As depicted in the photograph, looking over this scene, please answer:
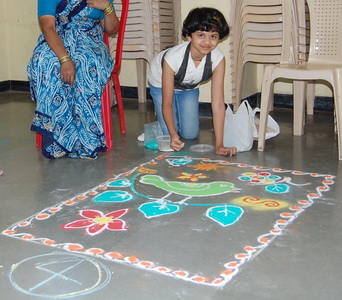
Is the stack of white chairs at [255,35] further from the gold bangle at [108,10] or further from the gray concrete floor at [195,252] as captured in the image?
the gold bangle at [108,10]

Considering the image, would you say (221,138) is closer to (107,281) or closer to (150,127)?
(150,127)

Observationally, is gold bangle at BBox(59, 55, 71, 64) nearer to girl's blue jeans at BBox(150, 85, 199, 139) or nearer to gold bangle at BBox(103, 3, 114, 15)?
gold bangle at BBox(103, 3, 114, 15)

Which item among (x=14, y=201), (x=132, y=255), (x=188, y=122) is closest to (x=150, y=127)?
(x=188, y=122)

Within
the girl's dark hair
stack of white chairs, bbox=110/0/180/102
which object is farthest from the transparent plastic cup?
stack of white chairs, bbox=110/0/180/102

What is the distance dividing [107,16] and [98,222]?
4.95ft

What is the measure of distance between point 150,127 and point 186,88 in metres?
0.35

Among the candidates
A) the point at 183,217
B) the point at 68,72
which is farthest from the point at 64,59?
the point at 183,217

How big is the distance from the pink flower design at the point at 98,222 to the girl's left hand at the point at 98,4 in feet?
4.42

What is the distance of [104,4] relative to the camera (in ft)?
9.98

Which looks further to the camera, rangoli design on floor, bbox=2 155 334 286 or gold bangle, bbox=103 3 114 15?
gold bangle, bbox=103 3 114 15

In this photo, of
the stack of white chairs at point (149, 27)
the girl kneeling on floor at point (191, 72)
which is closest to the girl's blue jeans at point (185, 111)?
the girl kneeling on floor at point (191, 72)

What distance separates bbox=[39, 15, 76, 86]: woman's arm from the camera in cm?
286

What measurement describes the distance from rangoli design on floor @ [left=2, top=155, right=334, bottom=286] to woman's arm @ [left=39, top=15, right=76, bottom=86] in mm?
630

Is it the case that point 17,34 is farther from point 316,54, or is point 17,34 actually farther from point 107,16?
point 316,54
